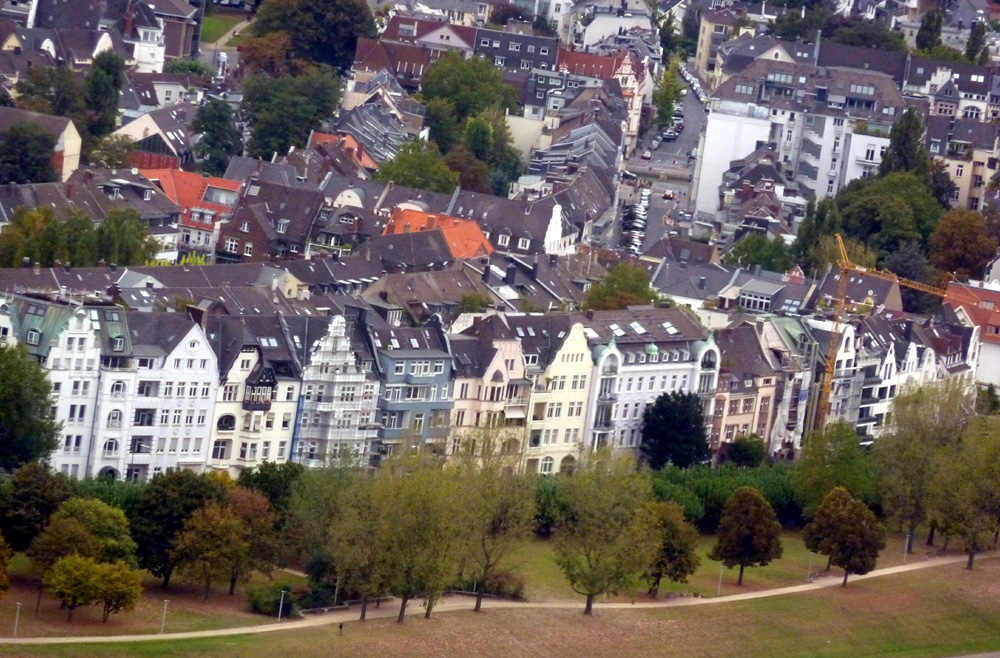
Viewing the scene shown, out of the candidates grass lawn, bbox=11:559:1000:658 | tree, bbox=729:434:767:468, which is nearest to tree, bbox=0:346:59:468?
grass lawn, bbox=11:559:1000:658

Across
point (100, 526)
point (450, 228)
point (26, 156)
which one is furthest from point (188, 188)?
point (100, 526)

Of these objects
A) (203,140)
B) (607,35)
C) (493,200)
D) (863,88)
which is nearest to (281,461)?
(493,200)

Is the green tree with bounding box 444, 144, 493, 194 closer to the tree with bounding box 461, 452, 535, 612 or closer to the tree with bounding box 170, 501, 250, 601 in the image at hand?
the tree with bounding box 461, 452, 535, 612

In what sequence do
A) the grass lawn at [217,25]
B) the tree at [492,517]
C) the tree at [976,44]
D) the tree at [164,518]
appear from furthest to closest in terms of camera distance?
1. the tree at [976,44]
2. the grass lawn at [217,25]
3. the tree at [492,517]
4. the tree at [164,518]

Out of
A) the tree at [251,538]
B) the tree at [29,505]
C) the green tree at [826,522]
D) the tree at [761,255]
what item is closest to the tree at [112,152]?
the tree at [761,255]

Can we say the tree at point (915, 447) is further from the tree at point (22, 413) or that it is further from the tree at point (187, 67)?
the tree at point (187, 67)

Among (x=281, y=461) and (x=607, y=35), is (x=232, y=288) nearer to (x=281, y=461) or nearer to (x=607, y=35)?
(x=281, y=461)

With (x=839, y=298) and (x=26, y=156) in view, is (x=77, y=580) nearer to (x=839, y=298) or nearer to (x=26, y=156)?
(x=26, y=156)
